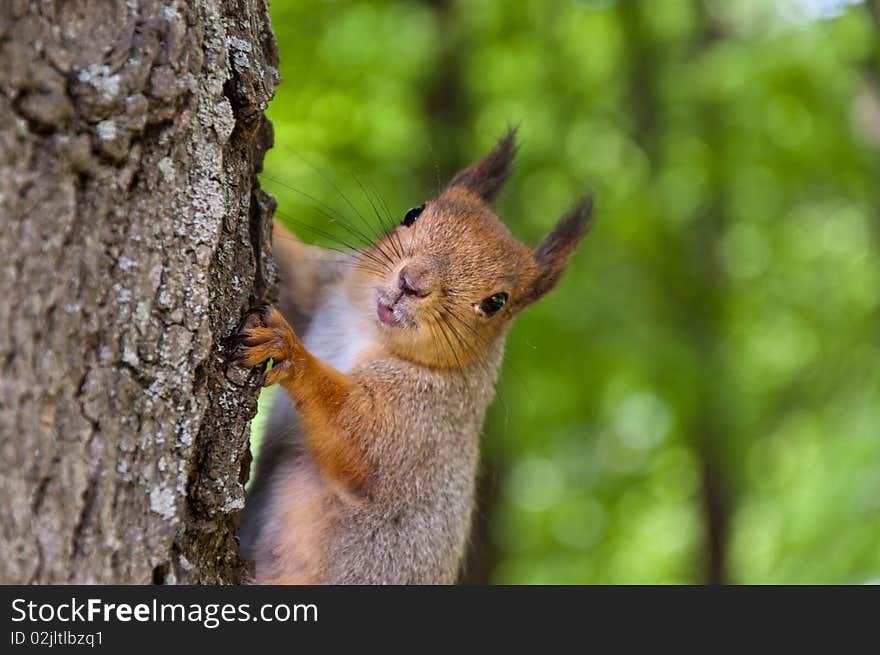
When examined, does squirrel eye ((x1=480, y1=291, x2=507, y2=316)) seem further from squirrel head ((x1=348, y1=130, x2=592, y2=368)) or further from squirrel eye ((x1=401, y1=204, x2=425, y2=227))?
squirrel eye ((x1=401, y1=204, x2=425, y2=227))

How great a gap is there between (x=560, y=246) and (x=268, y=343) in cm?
135

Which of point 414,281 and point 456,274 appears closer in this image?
point 414,281

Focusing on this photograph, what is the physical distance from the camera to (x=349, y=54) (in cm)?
454

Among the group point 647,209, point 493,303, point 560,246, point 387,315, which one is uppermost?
point 647,209

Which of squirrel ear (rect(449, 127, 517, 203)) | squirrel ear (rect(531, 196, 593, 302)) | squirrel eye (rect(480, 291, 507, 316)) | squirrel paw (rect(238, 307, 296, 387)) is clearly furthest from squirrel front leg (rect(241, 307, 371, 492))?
squirrel ear (rect(449, 127, 517, 203))

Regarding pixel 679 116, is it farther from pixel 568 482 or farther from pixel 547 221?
pixel 568 482

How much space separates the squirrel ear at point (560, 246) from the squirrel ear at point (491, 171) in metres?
0.29

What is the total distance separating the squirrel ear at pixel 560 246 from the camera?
3.22 metres

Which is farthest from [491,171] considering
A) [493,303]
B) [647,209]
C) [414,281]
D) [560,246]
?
[647,209]

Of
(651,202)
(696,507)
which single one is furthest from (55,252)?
(696,507)

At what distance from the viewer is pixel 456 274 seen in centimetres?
290

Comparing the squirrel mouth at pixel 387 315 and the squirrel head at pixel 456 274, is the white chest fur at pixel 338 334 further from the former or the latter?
the squirrel mouth at pixel 387 315

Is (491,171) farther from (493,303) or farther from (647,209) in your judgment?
(647,209)
